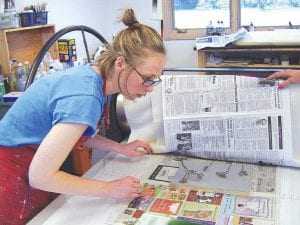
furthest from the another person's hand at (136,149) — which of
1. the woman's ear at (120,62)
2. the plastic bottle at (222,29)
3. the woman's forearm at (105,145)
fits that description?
the plastic bottle at (222,29)

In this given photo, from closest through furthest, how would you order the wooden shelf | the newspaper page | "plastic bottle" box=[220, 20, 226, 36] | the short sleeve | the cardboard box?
the short sleeve, the newspaper page, the wooden shelf, the cardboard box, "plastic bottle" box=[220, 20, 226, 36]

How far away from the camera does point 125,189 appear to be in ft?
2.81

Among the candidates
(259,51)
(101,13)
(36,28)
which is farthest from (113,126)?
(101,13)

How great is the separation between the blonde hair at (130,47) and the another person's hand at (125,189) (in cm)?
23

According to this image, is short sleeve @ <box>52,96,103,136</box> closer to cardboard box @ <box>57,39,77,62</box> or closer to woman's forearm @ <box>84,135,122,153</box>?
woman's forearm @ <box>84,135,122,153</box>

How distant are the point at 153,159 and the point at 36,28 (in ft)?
5.45

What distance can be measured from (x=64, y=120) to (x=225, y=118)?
0.51 m

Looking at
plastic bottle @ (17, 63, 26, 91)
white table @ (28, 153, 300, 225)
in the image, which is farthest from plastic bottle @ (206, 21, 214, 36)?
white table @ (28, 153, 300, 225)

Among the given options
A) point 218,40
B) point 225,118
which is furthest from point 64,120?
point 218,40

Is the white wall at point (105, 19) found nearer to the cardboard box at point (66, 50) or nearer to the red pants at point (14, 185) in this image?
the cardboard box at point (66, 50)

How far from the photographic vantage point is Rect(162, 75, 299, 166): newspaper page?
1018 millimetres

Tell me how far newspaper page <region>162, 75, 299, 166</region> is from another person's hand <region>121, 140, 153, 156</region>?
2.7 inches

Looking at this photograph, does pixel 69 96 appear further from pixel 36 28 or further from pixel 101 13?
pixel 101 13

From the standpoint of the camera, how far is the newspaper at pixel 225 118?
1018 mm
